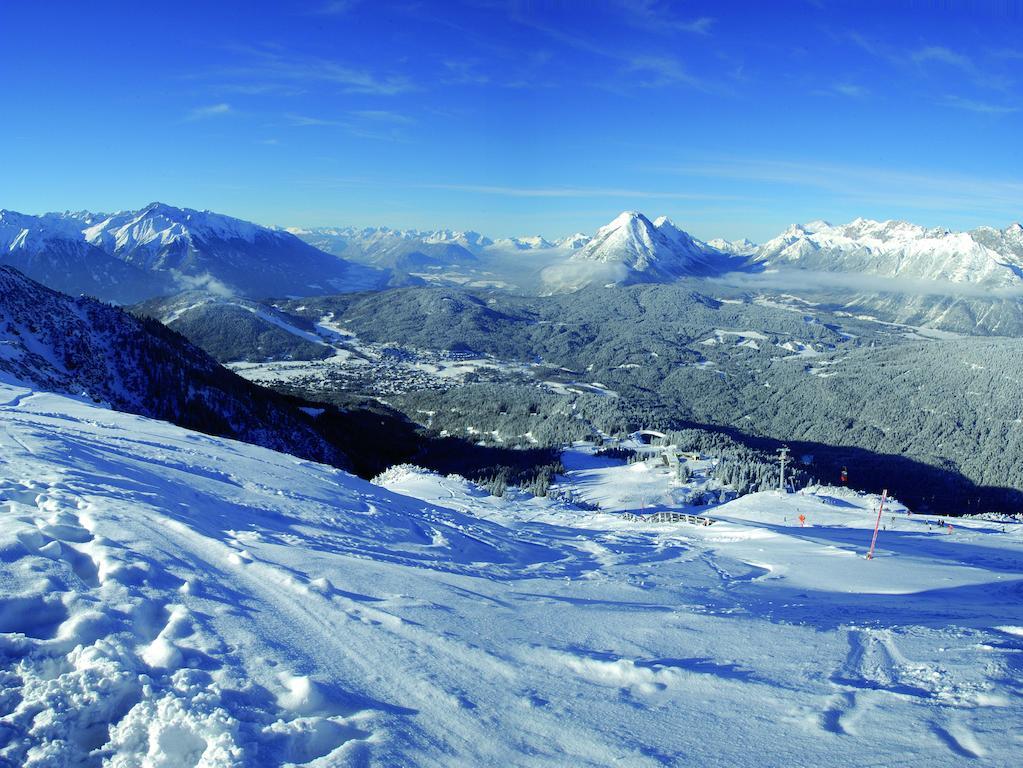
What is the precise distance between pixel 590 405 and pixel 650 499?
63354 millimetres

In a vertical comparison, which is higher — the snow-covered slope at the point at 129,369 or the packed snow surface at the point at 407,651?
the packed snow surface at the point at 407,651

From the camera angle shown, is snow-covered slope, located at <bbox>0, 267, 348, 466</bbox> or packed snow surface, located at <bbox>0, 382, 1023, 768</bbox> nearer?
packed snow surface, located at <bbox>0, 382, 1023, 768</bbox>

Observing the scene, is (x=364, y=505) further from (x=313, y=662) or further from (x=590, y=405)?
(x=590, y=405)

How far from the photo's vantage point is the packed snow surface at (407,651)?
18.3 ft

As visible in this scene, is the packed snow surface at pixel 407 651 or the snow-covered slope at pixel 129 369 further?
the snow-covered slope at pixel 129 369

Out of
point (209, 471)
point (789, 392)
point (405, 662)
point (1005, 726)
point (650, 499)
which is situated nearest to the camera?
point (1005, 726)

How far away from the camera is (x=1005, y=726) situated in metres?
6.80

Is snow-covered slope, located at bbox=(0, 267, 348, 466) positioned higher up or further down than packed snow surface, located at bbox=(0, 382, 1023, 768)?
further down

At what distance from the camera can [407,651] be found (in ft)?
25.1

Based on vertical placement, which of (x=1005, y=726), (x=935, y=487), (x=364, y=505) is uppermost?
(x=1005, y=726)

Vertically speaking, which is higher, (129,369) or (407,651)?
(407,651)

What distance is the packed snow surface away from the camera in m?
5.59

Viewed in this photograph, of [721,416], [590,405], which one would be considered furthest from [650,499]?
[721,416]

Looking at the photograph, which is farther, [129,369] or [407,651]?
[129,369]
